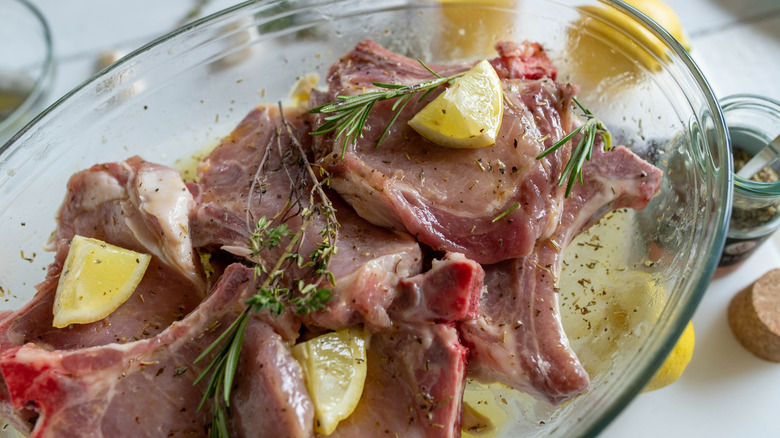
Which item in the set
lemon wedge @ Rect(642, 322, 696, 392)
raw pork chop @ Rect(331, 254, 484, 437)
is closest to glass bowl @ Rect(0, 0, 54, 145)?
raw pork chop @ Rect(331, 254, 484, 437)

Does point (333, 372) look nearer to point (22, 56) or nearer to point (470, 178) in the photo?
point (470, 178)

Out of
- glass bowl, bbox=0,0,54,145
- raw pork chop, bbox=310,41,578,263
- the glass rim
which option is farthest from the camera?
glass bowl, bbox=0,0,54,145

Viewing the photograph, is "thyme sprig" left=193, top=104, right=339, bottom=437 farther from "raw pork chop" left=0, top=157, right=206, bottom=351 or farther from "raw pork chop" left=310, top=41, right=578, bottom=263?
"raw pork chop" left=0, top=157, right=206, bottom=351

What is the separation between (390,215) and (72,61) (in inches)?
127

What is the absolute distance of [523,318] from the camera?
196 cm

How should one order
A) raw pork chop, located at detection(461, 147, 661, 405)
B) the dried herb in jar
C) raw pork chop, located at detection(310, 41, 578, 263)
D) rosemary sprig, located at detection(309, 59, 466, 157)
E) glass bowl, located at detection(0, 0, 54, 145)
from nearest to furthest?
raw pork chop, located at detection(461, 147, 661, 405), raw pork chop, located at detection(310, 41, 578, 263), rosemary sprig, located at detection(309, 59, 466, 157), the dried herb in jar, glass bowl, located at detection(0, 0, 54, 145)

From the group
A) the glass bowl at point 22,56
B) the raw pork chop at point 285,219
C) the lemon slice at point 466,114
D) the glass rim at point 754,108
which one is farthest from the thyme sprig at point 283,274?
the glass bowl at point 22,56

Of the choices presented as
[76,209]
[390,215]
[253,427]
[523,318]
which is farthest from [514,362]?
[76,209]

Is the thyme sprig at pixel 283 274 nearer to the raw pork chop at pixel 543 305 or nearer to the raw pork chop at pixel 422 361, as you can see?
the raw pork chop at pixel 422 361

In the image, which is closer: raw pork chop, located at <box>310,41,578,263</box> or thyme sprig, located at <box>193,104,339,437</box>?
thyme sprig, located at <box>193,104,339,437</box>

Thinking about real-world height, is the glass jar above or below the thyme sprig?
below

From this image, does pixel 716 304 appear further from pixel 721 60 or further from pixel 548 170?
pixel 721 60

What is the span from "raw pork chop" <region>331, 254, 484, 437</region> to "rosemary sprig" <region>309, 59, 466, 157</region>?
58cm

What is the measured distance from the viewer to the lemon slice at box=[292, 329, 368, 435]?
69.7 inches
